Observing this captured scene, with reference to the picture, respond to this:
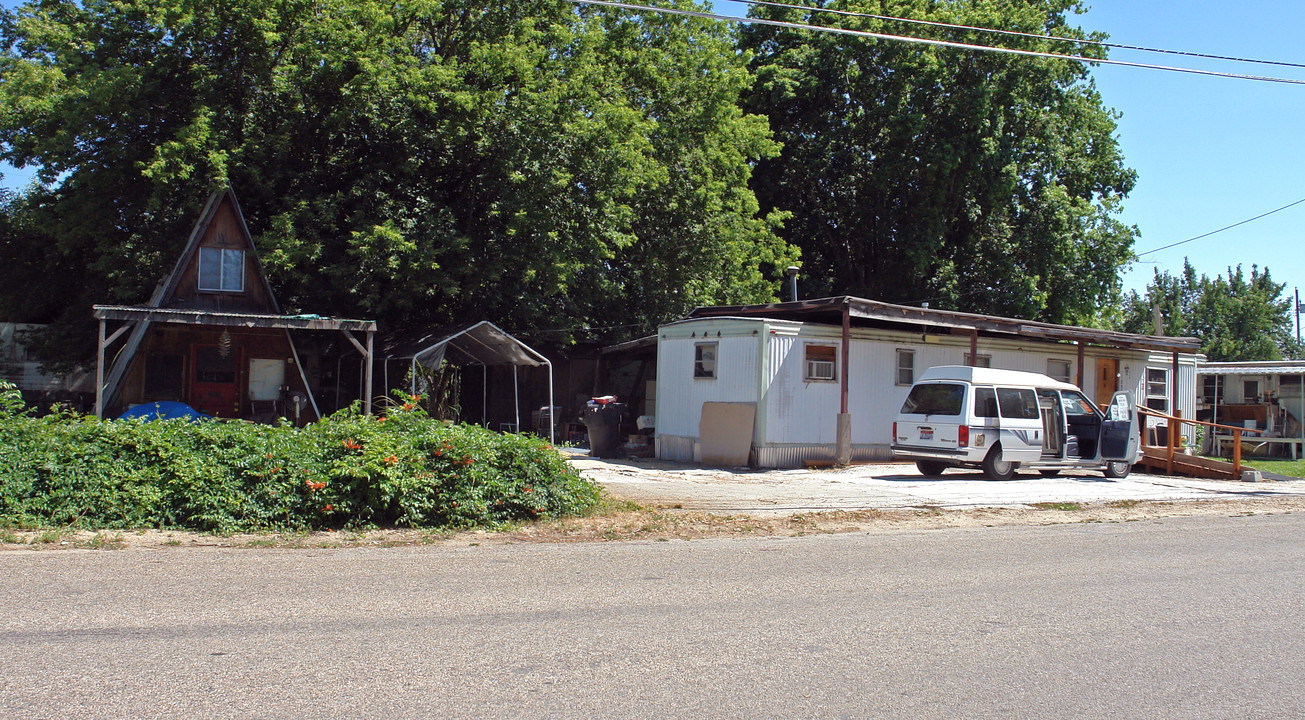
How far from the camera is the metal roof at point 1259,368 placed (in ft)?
95.5

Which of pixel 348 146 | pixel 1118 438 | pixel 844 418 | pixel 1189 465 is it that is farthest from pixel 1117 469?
pixel 348 146

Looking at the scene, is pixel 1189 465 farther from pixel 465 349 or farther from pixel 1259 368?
pixel 465 349

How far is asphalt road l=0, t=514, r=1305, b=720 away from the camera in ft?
14.8

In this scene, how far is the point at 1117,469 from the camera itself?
1789cm

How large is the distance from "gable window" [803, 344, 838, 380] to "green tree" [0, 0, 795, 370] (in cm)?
732

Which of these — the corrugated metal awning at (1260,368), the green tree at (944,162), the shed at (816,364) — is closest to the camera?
the shed at (816,364)

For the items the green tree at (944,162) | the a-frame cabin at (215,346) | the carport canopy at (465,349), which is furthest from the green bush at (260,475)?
the green tree at (944,162)

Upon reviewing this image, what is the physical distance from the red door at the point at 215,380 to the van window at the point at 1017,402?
16.9 meters

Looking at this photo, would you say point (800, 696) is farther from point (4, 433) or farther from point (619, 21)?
point (619, 21)

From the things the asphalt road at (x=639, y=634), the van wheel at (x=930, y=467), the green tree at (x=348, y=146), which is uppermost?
the green tree at (x=348, y=146)

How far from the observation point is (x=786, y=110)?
35.5 meters

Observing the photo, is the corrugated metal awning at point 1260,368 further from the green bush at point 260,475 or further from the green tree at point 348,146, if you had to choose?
the green bush at point 260,475

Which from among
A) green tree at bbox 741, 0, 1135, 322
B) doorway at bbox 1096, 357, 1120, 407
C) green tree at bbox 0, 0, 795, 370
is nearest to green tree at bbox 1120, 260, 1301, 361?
green tree at bbox 741, 0, 1135, 322

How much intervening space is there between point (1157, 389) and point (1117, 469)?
10.4 metres
